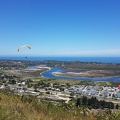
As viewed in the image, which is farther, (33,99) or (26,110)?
(33,99)

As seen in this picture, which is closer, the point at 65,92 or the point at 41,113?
the point at 41,113

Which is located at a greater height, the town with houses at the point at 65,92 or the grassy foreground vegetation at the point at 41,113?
the grassy foreground vegetation at the point at 41,113

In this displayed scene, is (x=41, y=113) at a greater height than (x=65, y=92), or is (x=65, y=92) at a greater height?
(x=41, y=113)

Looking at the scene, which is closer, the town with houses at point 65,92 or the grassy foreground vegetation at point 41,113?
the grassy foreground vegetation at point 41,113

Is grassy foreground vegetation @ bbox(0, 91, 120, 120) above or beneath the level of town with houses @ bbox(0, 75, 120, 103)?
above

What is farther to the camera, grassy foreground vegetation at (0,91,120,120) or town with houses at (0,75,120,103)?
town with houses at (0,75,120,103)

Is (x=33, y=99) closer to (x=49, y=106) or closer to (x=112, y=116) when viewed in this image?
(x=49, y=106)

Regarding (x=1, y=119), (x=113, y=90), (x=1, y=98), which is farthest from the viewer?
(x=113, y=90)

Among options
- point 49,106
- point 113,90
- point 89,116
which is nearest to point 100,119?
point 89,116

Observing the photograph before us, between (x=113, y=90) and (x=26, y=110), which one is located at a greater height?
(x=26, y=110)

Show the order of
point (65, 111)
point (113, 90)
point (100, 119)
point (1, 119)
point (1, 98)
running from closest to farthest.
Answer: point (1, 119) < point (100, 119) < point (65, 111) < point (1, 98) < point (113, 90)
